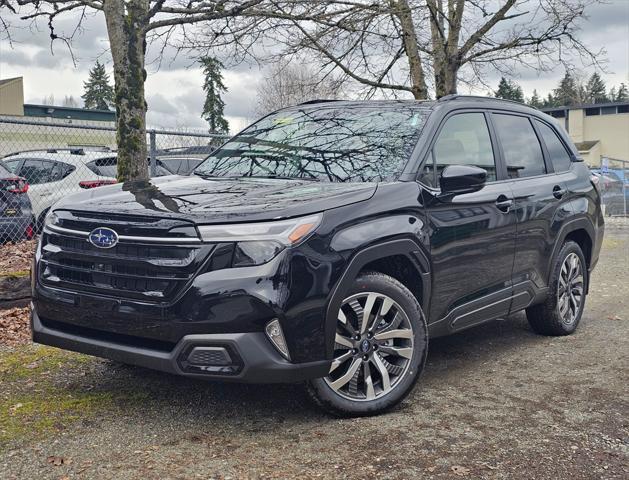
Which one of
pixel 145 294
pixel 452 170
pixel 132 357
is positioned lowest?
pixel 132 357

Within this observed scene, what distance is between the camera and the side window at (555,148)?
19.8 feet

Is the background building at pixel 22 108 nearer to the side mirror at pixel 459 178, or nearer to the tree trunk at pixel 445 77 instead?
the tree trunk at pixel 445 77

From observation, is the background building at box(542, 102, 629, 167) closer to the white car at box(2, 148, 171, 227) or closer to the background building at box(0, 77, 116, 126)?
the background building at box(0, 77, 116, 126)

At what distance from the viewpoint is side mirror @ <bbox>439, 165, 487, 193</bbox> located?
175 inches

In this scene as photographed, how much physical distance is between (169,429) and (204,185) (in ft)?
4.71

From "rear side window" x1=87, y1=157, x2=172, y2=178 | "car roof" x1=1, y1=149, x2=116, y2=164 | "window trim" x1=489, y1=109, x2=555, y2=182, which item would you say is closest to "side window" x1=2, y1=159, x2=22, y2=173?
"car roof" x1=1, y1=149, x2=116, y2=164

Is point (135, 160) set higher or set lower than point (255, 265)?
higher

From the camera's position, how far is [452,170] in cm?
445

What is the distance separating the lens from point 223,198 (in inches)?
151

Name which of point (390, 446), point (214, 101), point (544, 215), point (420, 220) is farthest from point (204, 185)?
point (214, 101)

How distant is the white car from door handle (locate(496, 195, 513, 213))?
20.7 ft

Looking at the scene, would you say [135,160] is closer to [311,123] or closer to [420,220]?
[311,123]

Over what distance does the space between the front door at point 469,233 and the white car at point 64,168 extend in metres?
6.18

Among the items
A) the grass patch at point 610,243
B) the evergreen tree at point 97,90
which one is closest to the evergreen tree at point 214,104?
the evergreen tree at point 97,90
